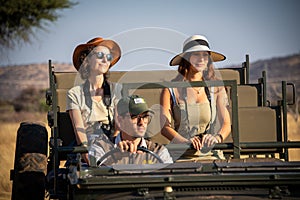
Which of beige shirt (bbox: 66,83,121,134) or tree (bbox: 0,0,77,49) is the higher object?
tree (bbox: 0,0,77,49)

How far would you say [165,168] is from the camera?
5465 mm

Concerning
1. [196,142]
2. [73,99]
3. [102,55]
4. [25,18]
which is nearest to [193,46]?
[102,55]

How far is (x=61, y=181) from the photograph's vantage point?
6328 millimetres

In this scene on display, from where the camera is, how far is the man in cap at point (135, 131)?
5.98 meters

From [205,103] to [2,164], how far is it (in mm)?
6413

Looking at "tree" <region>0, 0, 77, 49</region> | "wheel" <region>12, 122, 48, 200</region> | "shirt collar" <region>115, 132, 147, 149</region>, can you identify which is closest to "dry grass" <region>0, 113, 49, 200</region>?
"wheel" <region>12, 122, 48, 200</region>

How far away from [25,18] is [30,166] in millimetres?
21143

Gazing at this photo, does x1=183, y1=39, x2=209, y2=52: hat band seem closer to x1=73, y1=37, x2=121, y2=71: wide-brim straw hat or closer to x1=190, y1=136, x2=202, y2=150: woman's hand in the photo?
x1=73, y1=37, x2=121, y2=71: wide-brim straw hat

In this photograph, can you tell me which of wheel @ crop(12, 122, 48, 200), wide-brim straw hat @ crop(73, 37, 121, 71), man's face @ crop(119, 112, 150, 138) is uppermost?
wide-brim straw hat @ crop(73, 37, 121, 71)

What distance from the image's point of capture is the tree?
88.7 feet

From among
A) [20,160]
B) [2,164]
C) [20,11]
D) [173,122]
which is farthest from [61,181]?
[20,11]

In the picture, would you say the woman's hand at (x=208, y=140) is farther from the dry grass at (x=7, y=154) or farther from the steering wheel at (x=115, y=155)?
the dry grass at (x=7, y=154)

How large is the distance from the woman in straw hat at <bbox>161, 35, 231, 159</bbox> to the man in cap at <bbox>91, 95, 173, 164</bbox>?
61cm

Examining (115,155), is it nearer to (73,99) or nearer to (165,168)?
(165,168)
